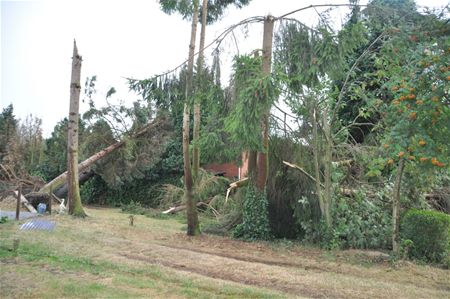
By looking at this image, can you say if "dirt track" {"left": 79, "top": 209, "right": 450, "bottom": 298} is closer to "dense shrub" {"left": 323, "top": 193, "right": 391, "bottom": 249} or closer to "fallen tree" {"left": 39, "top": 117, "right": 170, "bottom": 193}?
"dense shrub" {"left": 323, "top": 193, "right": 391, "bottom": 249}

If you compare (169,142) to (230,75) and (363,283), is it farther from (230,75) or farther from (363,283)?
(363,283)

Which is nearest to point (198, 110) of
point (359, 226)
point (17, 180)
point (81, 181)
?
point (359, 226)

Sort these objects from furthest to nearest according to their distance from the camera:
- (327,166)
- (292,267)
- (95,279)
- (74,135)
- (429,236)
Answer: (74,135) < (327,166) < (429,236) < (292,267) < (95,279)

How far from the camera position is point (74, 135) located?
13805mm

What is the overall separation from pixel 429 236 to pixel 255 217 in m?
4.42

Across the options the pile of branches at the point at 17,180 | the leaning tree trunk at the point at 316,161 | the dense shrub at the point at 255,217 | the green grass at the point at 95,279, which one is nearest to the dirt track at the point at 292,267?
the green grass at the point at 95,279

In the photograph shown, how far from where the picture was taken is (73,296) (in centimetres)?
481

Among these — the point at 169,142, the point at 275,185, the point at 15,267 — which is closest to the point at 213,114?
the point at 275,185

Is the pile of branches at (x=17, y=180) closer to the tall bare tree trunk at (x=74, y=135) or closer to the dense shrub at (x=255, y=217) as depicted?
Result: the tall bare tree trunk at (x=74, y=135)

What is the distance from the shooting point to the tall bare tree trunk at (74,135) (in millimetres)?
13820

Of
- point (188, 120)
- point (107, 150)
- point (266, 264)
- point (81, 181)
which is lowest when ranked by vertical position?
point (266, 264)

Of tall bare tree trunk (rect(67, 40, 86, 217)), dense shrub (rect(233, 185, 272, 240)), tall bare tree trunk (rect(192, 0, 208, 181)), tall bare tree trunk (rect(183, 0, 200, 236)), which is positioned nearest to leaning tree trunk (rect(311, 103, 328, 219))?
dense shrub (rect(233, 185, 272, 240))

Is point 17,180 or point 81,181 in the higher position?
point 17,180

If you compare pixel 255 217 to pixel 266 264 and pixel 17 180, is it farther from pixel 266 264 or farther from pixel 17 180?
pixel 17 180
